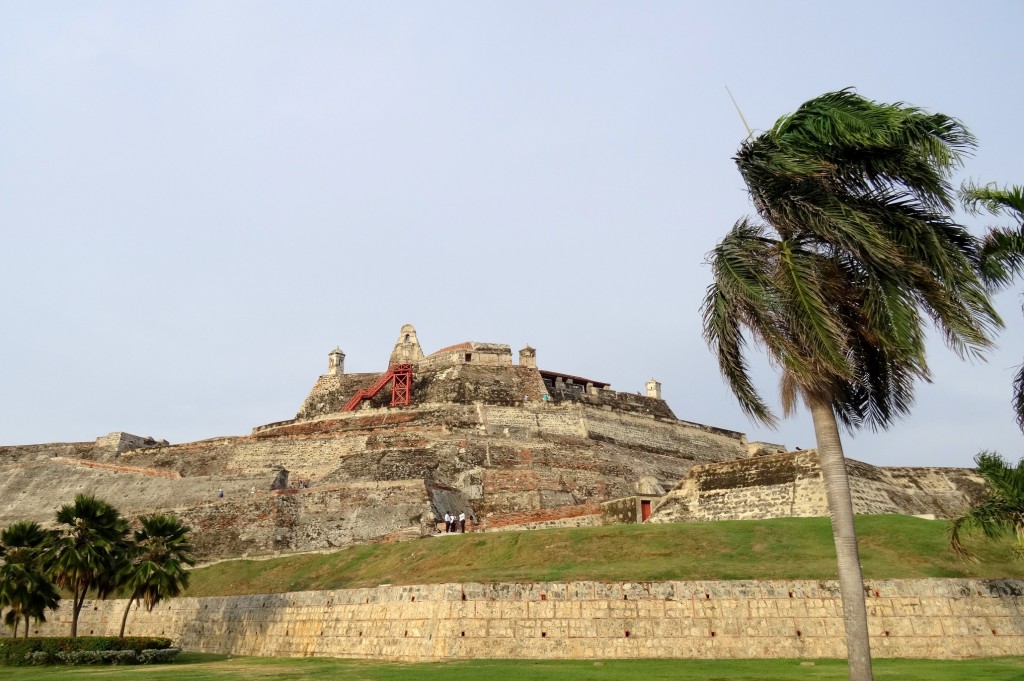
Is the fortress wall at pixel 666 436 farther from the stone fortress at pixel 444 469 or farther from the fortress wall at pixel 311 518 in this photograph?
the fortress wall at pixel 311 518

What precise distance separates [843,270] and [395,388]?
134 feet

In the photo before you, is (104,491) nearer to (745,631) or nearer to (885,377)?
(745,631)

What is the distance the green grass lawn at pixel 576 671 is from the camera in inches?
618

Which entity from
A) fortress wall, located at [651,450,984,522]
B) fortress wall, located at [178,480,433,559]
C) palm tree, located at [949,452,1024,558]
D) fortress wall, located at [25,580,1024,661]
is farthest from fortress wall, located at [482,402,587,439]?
palm tree, located at [949,452,1024,558]

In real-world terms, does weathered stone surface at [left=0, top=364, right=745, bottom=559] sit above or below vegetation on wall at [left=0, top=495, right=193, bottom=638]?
above

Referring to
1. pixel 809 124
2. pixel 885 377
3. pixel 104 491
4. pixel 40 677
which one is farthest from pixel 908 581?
pixel 104 491

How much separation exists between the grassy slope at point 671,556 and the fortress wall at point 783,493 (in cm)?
433

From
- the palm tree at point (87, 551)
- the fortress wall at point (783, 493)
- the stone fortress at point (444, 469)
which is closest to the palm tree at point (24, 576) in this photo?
the palm tree at point (87, 551)

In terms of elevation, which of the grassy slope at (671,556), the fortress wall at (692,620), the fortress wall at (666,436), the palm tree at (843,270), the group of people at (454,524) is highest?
the fortress wall at (666,436)

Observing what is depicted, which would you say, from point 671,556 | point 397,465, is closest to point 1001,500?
point 671,556

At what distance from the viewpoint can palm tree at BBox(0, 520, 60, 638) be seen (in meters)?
23.8

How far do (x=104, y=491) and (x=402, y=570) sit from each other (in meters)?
26.0

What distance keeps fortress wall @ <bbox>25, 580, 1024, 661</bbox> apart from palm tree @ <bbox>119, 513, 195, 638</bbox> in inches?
294

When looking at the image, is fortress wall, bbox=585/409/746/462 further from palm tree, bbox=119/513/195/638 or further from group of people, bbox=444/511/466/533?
palm tree, bbox=119/513/195/638
